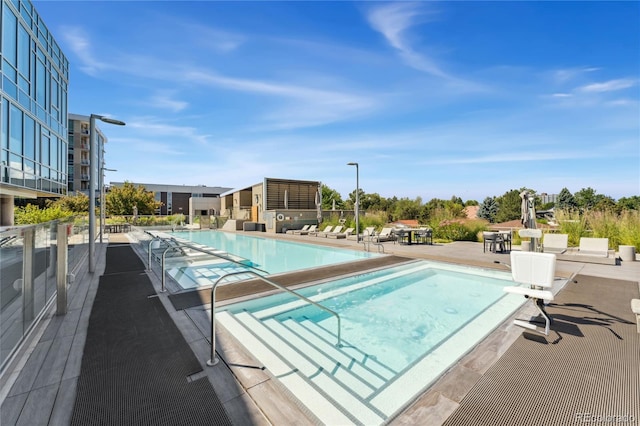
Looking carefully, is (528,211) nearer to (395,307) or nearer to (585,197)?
(395,307)

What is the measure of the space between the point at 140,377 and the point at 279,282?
3614 millimetres

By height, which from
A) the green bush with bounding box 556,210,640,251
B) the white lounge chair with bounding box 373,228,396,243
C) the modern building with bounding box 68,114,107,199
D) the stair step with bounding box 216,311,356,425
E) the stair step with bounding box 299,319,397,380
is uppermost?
the modern building with bounding box 68,114,107,199

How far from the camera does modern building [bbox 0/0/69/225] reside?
10.1 meters

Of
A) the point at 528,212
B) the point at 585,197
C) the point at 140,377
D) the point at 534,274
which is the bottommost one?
the point at 140,377

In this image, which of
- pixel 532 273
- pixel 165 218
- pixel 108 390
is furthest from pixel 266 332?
pixel 165 218

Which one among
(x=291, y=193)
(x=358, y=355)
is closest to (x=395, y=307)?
(x=358, y=355)

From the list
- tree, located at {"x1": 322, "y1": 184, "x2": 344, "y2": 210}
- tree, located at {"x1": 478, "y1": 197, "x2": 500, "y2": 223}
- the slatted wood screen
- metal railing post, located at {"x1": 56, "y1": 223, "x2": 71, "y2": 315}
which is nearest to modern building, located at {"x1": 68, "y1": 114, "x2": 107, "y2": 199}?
the slatted wood screen

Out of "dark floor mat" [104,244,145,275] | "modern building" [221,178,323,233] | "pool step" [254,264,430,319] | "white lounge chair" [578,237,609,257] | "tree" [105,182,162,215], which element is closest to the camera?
"pool step" [254,264,430,319]

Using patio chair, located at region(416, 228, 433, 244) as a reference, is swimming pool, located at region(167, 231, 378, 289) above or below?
below

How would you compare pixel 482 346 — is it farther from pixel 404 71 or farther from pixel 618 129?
pixel 618 129

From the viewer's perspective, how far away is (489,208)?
136 ft

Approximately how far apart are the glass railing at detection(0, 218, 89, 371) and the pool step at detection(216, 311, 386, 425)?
2.05m

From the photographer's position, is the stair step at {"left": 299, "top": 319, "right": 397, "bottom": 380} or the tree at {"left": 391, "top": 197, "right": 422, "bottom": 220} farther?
the tree at {"left": 391, "top": 197, "right": 422, "bottom": 220}

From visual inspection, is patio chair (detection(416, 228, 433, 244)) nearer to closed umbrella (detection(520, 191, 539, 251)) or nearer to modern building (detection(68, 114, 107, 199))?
closed umbrella (detection(520, 191, 539, 251))
